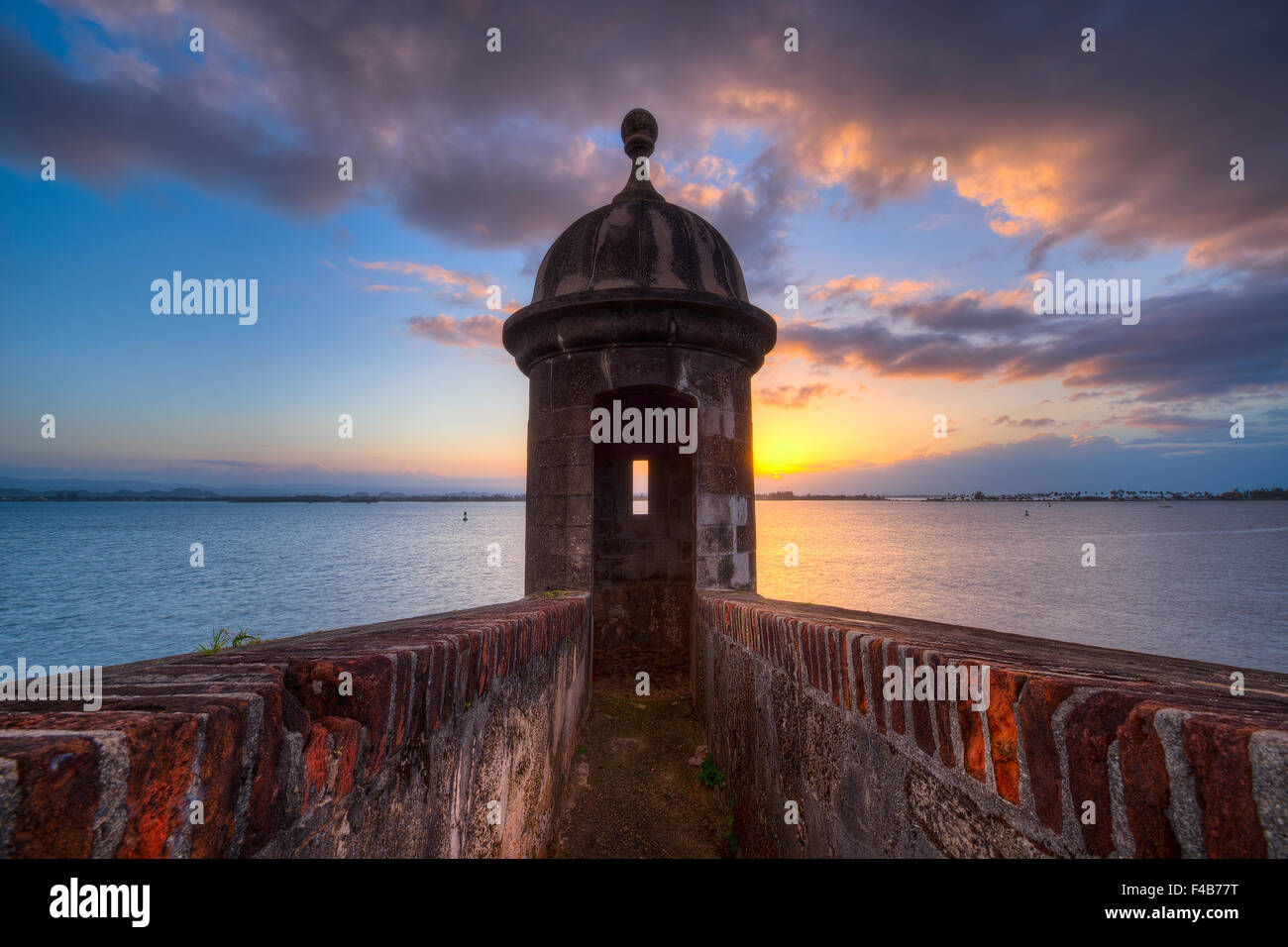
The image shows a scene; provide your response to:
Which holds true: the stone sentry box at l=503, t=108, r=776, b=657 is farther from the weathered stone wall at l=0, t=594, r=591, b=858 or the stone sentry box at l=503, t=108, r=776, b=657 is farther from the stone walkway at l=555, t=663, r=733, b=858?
the weathered stone wall at l=0, t=594, r=591, b=858

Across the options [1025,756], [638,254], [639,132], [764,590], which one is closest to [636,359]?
[638,254]

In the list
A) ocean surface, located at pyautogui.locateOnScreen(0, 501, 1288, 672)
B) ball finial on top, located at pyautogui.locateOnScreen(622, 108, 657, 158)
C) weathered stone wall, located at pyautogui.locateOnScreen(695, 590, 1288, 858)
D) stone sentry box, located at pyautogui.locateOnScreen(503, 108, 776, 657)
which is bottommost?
ocean surface, located at pyautogui.locateOnScreen(0, 501, 1288, 672)

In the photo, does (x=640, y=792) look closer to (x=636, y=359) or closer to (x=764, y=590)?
(x=636, y=359)

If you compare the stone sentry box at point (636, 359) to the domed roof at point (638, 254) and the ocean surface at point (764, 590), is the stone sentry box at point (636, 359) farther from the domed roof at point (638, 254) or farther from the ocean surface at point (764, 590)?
the ocean surface at point (764, 590)

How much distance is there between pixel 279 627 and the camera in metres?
22.5

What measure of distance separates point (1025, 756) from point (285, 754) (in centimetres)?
158

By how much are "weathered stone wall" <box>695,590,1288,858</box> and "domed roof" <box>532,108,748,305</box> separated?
15.7ft

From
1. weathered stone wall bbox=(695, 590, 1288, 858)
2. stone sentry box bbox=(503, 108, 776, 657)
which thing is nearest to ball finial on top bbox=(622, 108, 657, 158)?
stone sentry box bbox=(503, 108, 776, 657)

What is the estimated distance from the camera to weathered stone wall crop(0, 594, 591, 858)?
761mm

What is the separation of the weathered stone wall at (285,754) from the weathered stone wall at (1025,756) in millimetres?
1391

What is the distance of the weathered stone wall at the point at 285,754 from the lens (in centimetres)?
76

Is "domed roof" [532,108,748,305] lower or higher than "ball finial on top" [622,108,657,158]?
lower

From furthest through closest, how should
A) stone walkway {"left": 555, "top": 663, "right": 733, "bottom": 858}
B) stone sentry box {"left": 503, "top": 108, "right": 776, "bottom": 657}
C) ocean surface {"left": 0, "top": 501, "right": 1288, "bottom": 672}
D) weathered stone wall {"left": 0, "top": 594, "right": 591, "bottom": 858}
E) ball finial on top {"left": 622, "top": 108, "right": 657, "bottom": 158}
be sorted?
ocean surface {"left": 0, "top": 501, "right": 1288, "bottom": 672} < ball finial on top {"left": 622, "top": 108, "right": 657, "bottom": 158} < stone sentry box {"left": 503, "top": 108, "right": 776, "bottom": 657} < stone walkway {"left": 555, "top": 663, "right": 733, "bottom": 858} < weathered stone wall {"left": 0, "top": 594, "right": 591, "bottom": 858}
